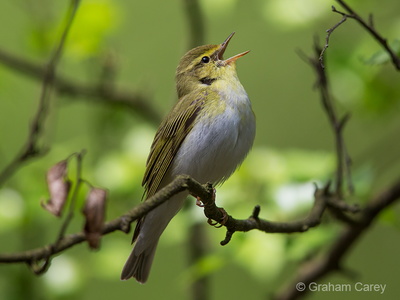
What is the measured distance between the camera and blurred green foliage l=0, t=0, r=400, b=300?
3.59 meters

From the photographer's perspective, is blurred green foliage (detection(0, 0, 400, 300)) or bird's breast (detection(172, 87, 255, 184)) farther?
blurred green foliage (detection(0, 0, 400, 300))

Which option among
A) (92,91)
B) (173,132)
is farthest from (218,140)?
(92,91)

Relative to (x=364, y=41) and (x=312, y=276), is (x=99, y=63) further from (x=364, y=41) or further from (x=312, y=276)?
(x=312, y=276)

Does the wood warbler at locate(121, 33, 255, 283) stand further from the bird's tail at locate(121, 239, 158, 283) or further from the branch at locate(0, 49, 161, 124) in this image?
the branch at locate(0, 49, 161, 124)

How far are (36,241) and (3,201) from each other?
0.41 metres

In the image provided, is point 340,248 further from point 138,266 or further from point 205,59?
point 205,59

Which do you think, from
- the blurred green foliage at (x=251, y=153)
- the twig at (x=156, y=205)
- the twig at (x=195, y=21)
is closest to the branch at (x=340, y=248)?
the blurred green foliage at (x=251, y=153)

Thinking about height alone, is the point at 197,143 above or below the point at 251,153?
above

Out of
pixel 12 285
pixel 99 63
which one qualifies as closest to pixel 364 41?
pixel 99 63

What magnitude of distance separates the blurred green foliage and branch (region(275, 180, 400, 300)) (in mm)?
82

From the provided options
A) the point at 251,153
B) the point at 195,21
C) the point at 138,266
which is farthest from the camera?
the point at 251,153

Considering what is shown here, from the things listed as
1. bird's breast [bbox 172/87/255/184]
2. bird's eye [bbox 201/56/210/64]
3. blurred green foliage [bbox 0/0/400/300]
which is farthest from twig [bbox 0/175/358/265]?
bird's eye [bbox 201/56/210/64]

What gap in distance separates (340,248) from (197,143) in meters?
0.92

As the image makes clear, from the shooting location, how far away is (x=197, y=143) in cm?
306
